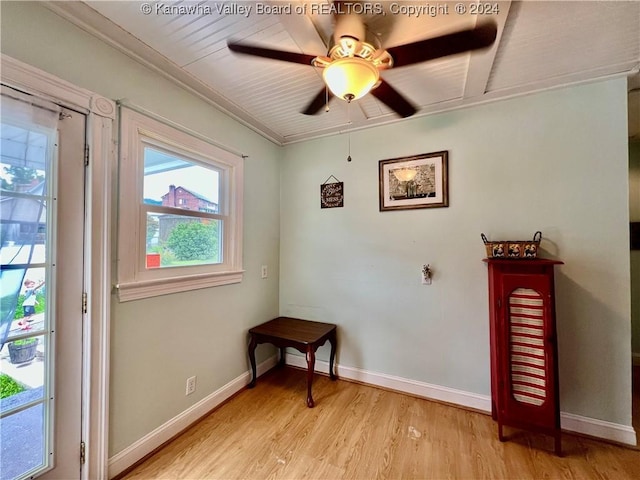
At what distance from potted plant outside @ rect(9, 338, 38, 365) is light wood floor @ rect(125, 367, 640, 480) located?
89 centimetres

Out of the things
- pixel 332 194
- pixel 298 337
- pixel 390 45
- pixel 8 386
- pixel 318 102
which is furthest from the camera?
pixel 332 194

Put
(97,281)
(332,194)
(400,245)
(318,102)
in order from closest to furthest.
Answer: (97,281), (318,102), (400,245), (332,194)

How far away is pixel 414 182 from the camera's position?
230cm

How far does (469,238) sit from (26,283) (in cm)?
271

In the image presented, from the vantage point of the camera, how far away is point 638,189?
107 inches

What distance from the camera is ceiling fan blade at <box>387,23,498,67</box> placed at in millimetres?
1079

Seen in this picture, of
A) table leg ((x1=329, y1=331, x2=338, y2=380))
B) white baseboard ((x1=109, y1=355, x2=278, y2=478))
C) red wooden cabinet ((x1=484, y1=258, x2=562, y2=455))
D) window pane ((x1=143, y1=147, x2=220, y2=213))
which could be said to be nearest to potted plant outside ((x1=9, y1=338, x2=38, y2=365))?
white baseboard ((x1=109, y1=355, x2=278, y2=478))

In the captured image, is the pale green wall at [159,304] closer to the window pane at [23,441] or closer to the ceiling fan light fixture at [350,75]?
the window pane at [23,441]

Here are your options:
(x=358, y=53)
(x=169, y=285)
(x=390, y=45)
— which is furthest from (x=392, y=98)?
(x=169, y=285)

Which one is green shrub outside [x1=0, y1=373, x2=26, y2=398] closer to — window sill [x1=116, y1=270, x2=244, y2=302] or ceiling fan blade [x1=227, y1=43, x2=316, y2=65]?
window sill [x1=116, y1=270, x2=244, y2=302]

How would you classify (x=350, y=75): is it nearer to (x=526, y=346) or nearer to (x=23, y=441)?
(x=526, y=346)

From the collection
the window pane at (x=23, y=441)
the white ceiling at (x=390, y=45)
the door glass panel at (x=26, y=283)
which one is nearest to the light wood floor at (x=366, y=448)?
the window pane at (x=23, y=441)

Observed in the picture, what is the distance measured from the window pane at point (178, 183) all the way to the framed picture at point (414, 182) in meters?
1.50

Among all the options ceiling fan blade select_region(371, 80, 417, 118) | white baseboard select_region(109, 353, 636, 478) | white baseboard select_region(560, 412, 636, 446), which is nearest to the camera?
ceiling fan blade select_region(371, 80, 417, 118)
